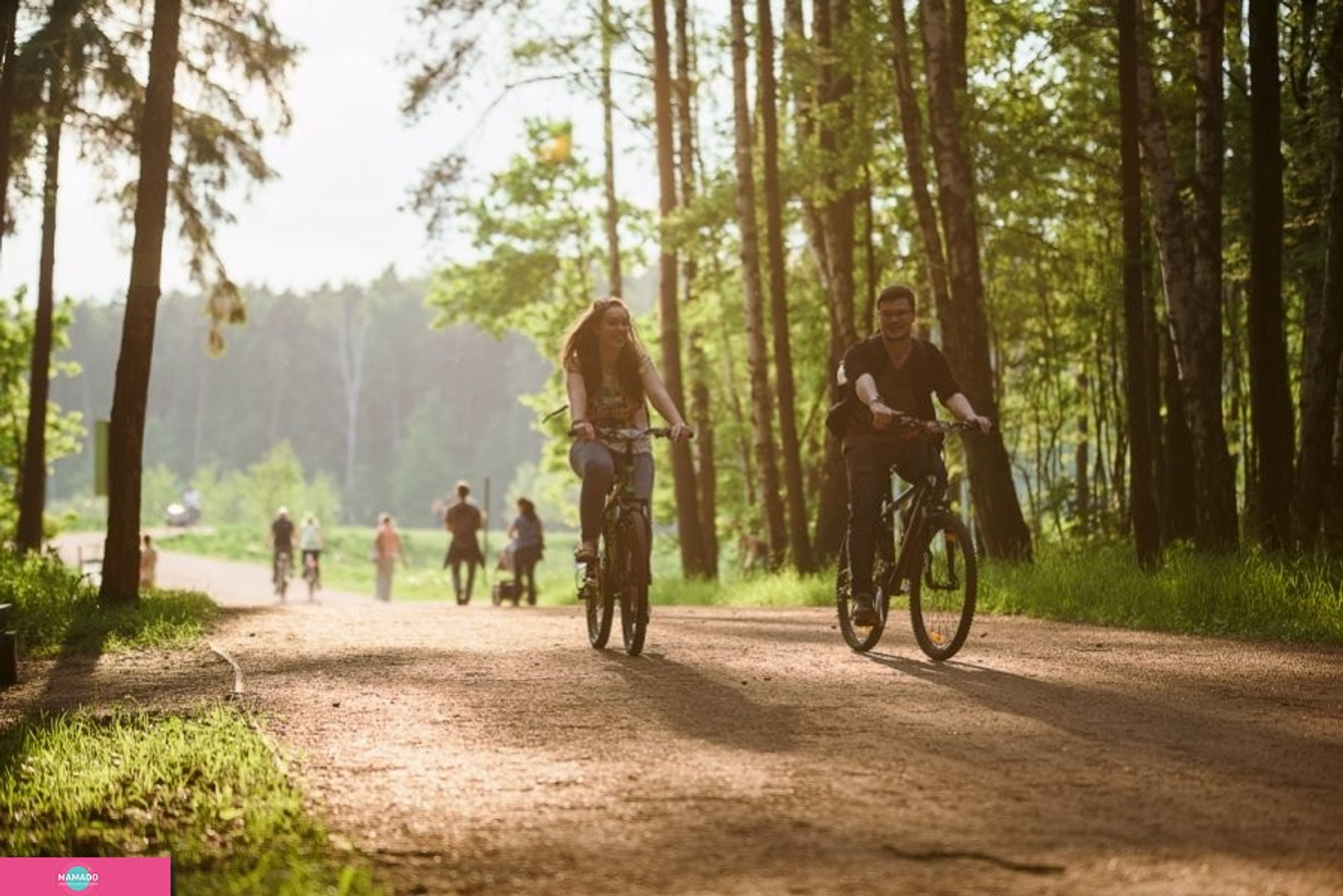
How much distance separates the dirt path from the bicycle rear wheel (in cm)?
27

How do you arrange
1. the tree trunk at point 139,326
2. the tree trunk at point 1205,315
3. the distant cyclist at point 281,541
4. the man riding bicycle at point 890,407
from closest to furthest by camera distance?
the man riding bicycle at point 890,407 < the tree trunk at point 139,326 < the tree trunk at point 1205,315 < the distant cyclist at point 281,541

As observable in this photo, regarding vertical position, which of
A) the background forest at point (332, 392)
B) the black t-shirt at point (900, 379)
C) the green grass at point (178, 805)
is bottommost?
the green grass at point (178, 805)

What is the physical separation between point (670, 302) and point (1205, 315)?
35.0 ft

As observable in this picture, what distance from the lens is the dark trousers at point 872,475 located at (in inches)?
324

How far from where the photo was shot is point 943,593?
8.10 metres

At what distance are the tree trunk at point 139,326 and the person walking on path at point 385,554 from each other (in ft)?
63.1

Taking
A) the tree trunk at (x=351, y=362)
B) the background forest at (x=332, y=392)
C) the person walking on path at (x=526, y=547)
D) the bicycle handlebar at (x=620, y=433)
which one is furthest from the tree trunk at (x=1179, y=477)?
the background forest at (x=332, y=392)

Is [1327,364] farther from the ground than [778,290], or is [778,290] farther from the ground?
[778,290]

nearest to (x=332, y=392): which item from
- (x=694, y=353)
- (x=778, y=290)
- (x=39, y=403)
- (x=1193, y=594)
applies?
(x=694, y=353)

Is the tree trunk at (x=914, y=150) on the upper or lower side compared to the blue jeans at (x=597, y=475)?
upper

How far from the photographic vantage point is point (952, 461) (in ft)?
92.8

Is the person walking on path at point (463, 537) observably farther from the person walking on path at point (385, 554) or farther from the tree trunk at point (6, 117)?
the tree trunk at point (6, 117)

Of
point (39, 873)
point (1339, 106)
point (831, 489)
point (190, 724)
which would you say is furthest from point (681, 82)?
point (39, 873)

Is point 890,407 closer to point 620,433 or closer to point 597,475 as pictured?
point 620,433
